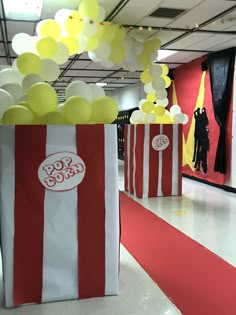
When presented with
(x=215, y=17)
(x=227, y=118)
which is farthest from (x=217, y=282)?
(x=227, y=118)

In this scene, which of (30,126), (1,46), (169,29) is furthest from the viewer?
(1,46)

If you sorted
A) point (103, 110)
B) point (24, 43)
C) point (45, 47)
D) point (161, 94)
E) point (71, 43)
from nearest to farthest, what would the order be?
point (103, 110), point (45, 47), point (24, 43), point (71, 43), point (161, 94)

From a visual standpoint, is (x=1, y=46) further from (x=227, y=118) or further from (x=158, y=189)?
(x=227, y=118)

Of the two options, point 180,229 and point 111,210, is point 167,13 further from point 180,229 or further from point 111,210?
point 111,210

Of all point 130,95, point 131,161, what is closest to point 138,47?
point 131,161

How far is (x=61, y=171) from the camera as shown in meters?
2.47

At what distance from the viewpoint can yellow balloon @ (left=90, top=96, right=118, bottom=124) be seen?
2654 mm

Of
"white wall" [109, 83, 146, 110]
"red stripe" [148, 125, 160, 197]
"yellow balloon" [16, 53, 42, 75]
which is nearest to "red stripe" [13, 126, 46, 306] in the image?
"yellow balloon" [16, 53, 42, 75]

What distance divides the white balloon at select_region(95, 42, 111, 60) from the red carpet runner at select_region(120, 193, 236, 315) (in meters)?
2.12

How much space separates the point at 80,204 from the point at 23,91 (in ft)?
3.20

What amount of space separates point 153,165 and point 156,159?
0.12 metres

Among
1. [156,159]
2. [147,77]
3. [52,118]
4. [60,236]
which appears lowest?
[60,236]

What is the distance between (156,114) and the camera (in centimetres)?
629

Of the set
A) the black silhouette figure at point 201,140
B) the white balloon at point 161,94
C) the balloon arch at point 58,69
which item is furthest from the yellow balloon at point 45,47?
the black silhouette figure at point 201,140
